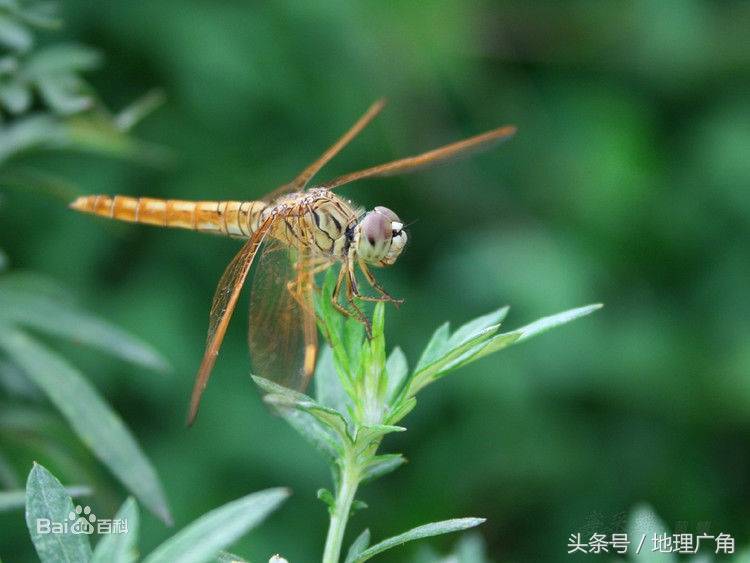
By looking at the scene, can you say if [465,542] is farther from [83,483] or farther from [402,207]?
[402,207]

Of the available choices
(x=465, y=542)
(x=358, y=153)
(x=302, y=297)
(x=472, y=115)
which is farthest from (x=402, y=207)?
(x=465, y=542)

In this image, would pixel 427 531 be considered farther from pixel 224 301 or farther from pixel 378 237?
pixel 378 237

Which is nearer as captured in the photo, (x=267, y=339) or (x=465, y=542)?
(x=465, y=542)

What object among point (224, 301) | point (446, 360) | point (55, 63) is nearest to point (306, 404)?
point (446, 360)

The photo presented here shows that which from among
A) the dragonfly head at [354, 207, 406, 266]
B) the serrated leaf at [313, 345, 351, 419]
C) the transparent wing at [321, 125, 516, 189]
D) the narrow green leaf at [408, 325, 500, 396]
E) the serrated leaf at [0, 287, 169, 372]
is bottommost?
the narrow green leaf at [408, 325, 500, 396]

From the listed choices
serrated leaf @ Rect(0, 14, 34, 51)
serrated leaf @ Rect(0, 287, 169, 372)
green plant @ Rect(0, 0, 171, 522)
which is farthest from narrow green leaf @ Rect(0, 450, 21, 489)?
serrated leaf @ Rect(0, 14, 34, 51)

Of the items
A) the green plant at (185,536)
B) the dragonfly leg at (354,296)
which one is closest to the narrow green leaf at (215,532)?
the green plant at (185,536)

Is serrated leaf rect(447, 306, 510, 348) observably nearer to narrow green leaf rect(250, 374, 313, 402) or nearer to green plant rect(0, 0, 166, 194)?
narrow green leaf rect(250, 374, 313, 402)
